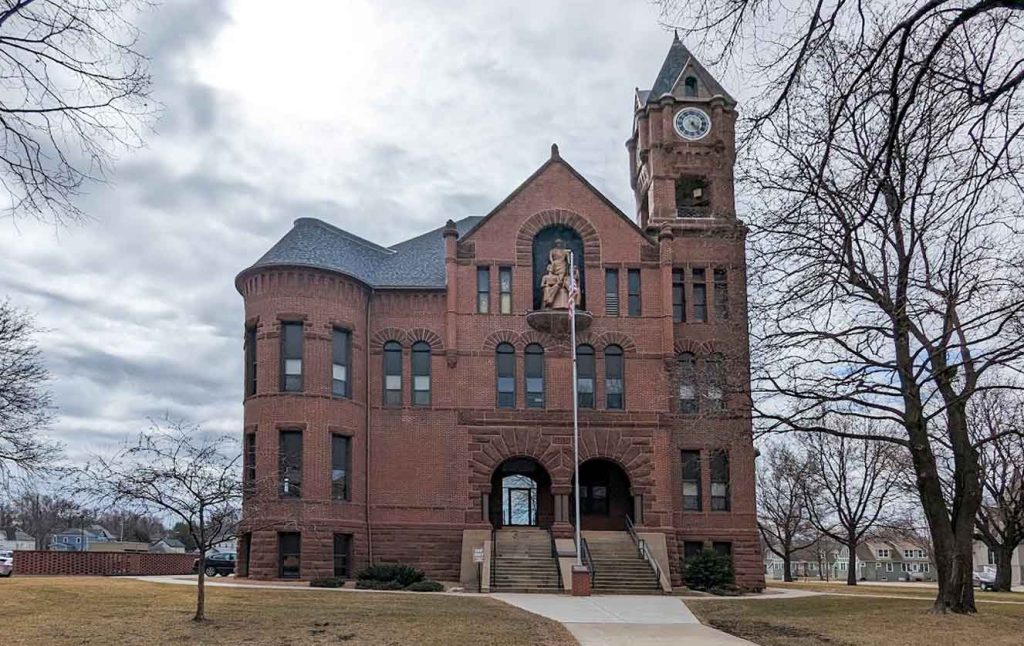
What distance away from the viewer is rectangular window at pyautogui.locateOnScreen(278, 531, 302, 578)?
3697 cm

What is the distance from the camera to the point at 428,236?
47.4m

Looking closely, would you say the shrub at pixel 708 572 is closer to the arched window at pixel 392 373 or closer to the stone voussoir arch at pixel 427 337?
the stone voussoir arch at pixel 427 337

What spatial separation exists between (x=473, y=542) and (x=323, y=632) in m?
19.6

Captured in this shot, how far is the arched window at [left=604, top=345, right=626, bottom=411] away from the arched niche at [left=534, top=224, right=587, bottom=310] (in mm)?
2459

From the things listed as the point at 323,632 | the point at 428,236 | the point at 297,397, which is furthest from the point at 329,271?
the point at 323,632

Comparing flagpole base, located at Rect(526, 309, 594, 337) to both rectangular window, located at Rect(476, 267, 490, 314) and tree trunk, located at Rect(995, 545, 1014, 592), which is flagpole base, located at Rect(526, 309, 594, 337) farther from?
tree trunk, located at Rect(995, 545, 1014, 592)

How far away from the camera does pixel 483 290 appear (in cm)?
4150

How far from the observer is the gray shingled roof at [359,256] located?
4031cm

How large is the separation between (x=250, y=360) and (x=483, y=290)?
9531 mm

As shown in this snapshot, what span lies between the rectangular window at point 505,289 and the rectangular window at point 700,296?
7.74m

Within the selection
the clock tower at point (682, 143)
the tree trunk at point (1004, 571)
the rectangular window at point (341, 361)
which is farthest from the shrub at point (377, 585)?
the tree trunk at point (1004, 571)

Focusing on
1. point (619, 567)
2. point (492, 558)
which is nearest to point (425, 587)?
point (492, 558)

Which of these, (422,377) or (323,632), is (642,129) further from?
(323,632)

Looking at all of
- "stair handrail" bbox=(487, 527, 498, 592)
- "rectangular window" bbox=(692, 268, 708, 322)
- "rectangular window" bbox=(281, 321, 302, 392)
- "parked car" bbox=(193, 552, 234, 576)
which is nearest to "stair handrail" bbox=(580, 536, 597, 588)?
"stair handrail" bbox=(487, 527, 498, 592)
